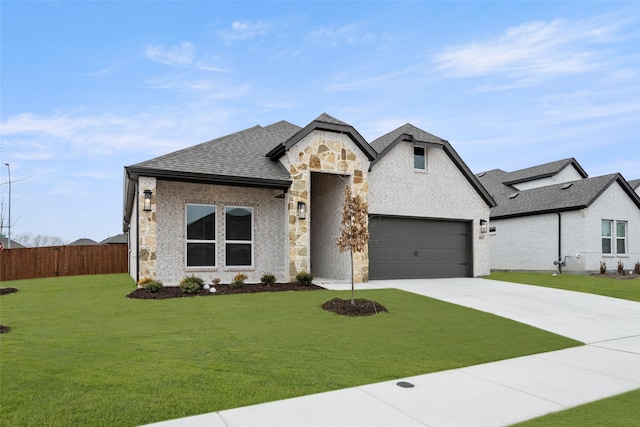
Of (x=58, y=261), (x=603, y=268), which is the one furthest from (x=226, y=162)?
(x=603, y=268)

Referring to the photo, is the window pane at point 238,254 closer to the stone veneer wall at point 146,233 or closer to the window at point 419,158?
the stone veneer wall at point 146,233

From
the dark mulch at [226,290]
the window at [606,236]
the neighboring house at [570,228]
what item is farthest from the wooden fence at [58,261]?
the window at [606,236]

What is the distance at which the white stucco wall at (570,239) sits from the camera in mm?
19234

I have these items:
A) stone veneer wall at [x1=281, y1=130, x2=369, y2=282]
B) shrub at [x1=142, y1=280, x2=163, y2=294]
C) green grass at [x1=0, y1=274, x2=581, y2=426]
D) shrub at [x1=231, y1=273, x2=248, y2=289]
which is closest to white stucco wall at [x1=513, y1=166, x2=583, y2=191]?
stone veneer wall at [x1=281, y1=130, x2=369, y2=282]

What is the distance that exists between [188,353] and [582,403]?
16.3ft

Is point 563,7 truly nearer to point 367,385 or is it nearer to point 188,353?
point 367,385

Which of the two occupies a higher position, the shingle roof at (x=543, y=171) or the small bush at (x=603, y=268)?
the shingle roof at (x=543, y=171)

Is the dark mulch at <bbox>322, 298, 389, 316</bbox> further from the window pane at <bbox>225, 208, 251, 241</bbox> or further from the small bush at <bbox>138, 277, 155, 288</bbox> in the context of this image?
the small bush at <bbox>138, 277, 155, 288</bbox>

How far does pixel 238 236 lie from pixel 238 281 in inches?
70.8

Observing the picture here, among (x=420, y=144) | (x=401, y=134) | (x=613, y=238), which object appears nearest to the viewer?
(x=401, y=134)

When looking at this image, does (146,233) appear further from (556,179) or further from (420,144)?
(556,179)

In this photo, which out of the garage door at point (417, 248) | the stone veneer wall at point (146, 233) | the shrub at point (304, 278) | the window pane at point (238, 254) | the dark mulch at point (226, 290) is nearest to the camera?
the dark mulch at point (226, 290)

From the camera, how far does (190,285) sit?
11.2 metres

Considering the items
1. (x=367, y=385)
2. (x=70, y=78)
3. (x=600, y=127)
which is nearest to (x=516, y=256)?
(x=600, y=127)
